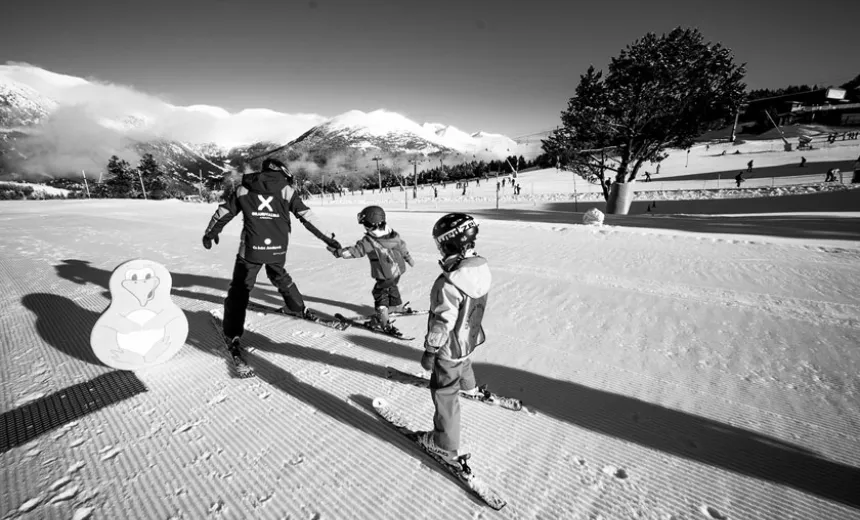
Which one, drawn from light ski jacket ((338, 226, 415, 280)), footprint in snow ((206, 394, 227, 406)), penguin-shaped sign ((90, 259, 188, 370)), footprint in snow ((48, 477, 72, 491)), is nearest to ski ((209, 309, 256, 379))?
footprint in snow ((206, 394, 227, 406))

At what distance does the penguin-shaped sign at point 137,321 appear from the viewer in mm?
3066

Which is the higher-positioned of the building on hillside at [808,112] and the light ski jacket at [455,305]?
the building on hillside at [808,112]

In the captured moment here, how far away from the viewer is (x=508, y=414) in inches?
106

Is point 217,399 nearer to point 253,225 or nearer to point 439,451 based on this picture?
point 253,225

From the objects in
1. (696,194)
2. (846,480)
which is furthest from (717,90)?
(846,480)

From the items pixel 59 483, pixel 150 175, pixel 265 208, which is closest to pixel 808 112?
pixel 265 208

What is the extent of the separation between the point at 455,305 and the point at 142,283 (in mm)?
3050

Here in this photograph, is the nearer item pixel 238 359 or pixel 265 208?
pixel 238 359

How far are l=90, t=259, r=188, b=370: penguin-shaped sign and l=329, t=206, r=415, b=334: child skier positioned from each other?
1.69 meters

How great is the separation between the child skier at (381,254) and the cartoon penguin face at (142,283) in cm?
169

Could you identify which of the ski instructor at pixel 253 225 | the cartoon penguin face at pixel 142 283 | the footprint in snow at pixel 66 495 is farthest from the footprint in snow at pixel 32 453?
the ski instructor at pixel 253 225

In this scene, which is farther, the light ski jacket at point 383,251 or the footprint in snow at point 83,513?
the light ski jacket at point 383,251

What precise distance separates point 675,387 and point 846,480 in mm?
1017

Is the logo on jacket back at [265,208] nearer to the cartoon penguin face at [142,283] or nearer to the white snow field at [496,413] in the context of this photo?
the cartoon penguin face at [142,283]
